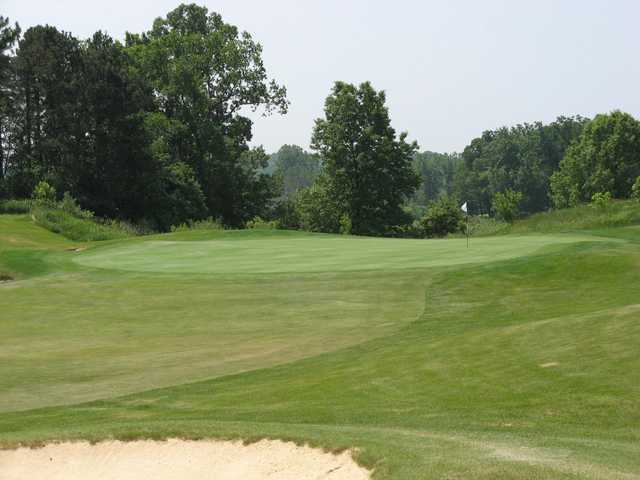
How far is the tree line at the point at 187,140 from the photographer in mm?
70125

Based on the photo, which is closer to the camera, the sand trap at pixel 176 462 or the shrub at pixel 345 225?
the sand trap at pixel 176 462

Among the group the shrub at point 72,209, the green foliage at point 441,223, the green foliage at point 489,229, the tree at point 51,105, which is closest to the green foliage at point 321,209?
the green foliage at point 441,223

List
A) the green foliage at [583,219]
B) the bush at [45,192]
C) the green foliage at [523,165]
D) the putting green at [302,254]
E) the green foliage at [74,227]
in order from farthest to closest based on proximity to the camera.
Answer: the green foliage at [523,165], the bush at [45,192], the green foliage at [74,227], the green foliage at [583,219], the putting green at [302,254]

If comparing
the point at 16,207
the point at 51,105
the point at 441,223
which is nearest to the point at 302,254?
the point at 16,207

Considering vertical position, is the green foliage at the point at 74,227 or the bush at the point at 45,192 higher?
the bush at the point at 45,192

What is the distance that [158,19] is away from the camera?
313 feet

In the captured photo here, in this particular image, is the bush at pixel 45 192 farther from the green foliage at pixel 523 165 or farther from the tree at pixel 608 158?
the green foliage at pixel 523 165

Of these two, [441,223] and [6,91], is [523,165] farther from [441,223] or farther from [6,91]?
[6,91]

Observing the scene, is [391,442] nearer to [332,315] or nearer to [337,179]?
[332,315]

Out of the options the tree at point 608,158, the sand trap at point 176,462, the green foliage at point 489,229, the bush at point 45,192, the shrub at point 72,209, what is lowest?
the sand trap at point 176,462

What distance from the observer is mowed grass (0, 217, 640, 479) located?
1012 cm

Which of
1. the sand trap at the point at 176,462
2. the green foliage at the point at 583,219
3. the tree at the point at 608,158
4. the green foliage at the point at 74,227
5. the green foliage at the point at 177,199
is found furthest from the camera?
the tree at the point at 608,158

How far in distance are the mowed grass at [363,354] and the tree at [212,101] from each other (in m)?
52.3

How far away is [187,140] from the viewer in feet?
279
